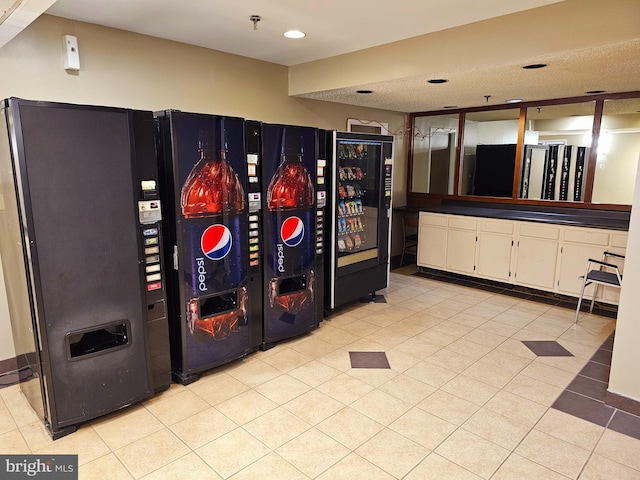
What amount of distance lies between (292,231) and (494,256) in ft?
8.98

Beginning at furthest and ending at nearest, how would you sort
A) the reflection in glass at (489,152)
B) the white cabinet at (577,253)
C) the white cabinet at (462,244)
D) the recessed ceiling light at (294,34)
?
the reflection in glass at (489,152), the white cabinet at (462,244), the white cabinet at (577,253), the recessed ceiling light at (294,34)

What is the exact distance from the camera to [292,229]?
334 centimetres

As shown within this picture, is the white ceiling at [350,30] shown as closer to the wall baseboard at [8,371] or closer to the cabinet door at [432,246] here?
the cabinet door at [432,246]

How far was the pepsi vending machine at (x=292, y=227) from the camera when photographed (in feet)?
10.4

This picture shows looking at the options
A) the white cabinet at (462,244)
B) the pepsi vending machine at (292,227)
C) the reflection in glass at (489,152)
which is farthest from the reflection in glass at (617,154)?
the pepsi vending machine at (292,227)

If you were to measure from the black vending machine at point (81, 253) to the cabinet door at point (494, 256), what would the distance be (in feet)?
12.3

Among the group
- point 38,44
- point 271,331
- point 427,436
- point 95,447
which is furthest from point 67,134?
point 427,436

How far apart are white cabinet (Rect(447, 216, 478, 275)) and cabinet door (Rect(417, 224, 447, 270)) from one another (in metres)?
0.08

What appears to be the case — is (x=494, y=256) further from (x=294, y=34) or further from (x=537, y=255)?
(x=294, y=34)

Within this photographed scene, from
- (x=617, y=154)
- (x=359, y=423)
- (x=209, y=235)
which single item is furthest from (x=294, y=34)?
(x=617, y=154)


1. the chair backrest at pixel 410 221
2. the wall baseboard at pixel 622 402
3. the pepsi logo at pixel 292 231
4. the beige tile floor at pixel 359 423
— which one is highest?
the pepsi logo at pixel 292 231

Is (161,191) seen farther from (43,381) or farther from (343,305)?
(343,305)

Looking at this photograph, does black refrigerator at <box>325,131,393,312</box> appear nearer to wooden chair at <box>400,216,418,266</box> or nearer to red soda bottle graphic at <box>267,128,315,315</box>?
red soda bottle graphic at <box>267,128,315,315</box>

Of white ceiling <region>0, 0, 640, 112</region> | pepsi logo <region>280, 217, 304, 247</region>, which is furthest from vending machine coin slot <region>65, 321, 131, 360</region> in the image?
white ceiling <region>0, 0, 640, 112</region>
